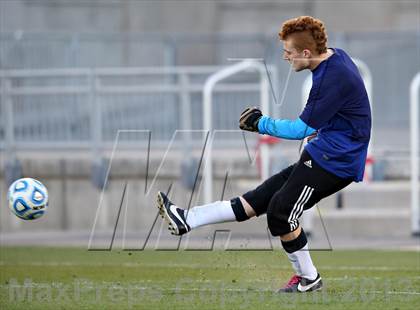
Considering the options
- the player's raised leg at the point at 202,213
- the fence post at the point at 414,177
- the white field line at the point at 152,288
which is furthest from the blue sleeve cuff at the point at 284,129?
the fence post at the point at 414,177

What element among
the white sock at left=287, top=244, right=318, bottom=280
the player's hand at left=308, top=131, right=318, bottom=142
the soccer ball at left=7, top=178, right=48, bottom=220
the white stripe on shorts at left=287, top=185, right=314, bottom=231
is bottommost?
the white sock at left=287, top=244, right=318, bottom=280

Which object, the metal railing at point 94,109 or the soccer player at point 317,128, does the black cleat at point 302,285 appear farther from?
the metal railing at point 94,109

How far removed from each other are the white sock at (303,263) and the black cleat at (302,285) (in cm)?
4

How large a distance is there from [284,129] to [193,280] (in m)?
Result: 2.21

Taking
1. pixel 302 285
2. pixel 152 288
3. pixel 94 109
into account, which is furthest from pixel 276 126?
pixel 94 109

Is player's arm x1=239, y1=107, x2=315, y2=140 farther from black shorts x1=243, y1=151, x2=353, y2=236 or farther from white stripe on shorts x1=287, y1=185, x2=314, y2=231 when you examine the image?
white stripe on shorts x1=287, y1=185, x2=314, y2=231

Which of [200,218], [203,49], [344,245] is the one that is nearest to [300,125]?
[200,218]

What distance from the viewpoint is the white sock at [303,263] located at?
881cm

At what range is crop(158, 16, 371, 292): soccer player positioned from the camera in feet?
27.8

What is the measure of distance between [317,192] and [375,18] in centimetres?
1686

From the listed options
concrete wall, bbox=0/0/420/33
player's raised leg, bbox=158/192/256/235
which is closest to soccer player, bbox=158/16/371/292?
player's raised leg, bbox=158/192/256/235

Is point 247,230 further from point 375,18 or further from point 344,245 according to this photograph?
point 375,18

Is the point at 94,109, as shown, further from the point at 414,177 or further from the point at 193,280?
the point at 193,280

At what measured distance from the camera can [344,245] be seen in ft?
46.4
